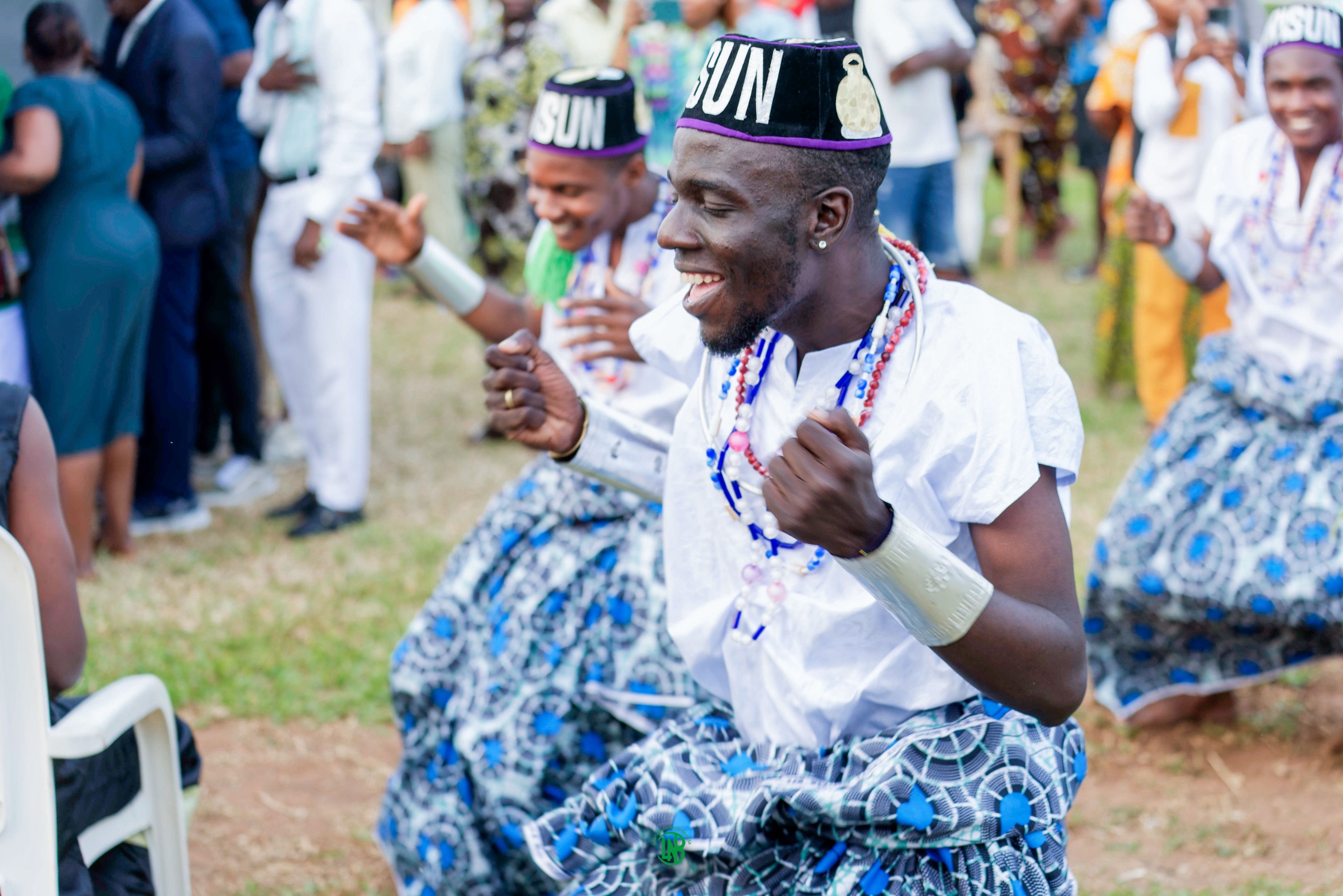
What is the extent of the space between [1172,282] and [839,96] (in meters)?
5.86

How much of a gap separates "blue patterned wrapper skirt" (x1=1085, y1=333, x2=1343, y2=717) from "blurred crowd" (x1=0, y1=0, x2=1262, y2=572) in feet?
2.44

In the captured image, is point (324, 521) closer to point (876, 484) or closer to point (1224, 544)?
point (1224, 544)

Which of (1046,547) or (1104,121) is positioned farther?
(1104,121)

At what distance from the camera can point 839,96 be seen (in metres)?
2.08

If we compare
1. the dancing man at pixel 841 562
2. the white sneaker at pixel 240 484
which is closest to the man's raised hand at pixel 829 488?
the dancing man at pixel 841 562

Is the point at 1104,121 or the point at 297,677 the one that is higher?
the point at 1104,121

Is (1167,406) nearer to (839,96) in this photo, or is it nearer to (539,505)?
(539,505)

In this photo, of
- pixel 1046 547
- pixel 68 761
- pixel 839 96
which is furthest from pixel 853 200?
pixel 68 761

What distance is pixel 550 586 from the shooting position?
347 cm

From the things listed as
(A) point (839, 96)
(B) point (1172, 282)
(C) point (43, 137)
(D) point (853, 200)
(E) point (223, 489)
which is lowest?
(E) point (223, 489)

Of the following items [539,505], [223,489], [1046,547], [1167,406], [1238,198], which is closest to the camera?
[1046,547]

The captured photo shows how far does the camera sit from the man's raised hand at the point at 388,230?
12.3 feet

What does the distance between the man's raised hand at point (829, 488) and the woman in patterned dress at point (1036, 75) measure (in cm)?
1010

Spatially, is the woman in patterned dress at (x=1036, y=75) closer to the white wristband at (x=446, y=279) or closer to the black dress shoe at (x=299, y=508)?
the black dress shoe at (x=299, y=508)
